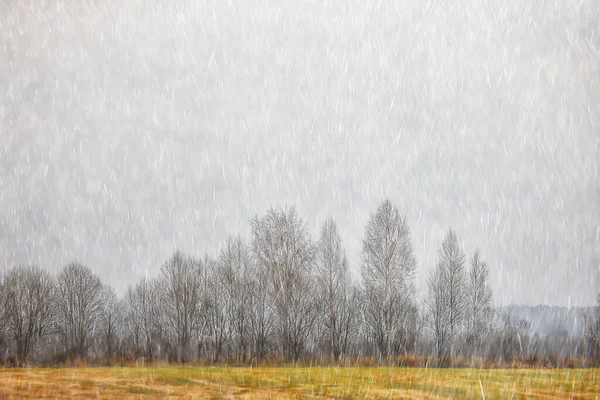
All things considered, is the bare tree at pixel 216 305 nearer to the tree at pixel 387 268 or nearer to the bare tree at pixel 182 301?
the bare tree at pixel 182 301

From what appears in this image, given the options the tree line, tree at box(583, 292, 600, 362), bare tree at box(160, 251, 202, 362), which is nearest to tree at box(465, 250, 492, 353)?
the tree line

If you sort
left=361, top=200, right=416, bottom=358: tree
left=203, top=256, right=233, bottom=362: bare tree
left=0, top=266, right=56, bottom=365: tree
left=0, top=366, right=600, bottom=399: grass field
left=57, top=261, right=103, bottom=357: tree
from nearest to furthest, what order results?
left=0, top=366, right=600, bottom=399: grass field, left=361, top=200, right=416, bottom=358: tree, left=203, top=256, right=233, bottom=362: bare tree, left=0, top=266, right=56, bottom=365: tree, left=57, top=261, right=103, bottom=357: tree

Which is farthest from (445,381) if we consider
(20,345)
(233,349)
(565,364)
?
(20,345)

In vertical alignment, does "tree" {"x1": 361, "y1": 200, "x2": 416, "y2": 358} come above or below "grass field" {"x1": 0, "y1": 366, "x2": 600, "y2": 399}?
above

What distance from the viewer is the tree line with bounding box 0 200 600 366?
48156mm

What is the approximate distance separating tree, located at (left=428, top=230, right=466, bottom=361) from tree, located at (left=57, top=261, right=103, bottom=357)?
4159 cm

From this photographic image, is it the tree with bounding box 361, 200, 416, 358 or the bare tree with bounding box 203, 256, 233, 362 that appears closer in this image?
the tree with bounding box 361, 200, 416, 358

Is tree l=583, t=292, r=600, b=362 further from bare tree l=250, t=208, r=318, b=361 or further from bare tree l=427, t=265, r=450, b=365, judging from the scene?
bare tree l=250, t=208, r=318, b=361

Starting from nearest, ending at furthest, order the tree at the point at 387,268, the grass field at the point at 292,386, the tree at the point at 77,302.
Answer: the grass field at the point at 292,386, the tree at the point at 387,268, the tree at the point at 77,302

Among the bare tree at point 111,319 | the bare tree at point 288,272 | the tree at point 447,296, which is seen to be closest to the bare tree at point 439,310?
the tree at point 447,296

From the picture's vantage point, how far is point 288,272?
48.9 meters

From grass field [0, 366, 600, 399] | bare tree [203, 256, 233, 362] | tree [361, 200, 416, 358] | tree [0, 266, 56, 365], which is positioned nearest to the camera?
grass field [0, 366, 600, 399]

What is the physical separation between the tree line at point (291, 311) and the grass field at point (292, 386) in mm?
14018

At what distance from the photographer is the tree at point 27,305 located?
216 ft
